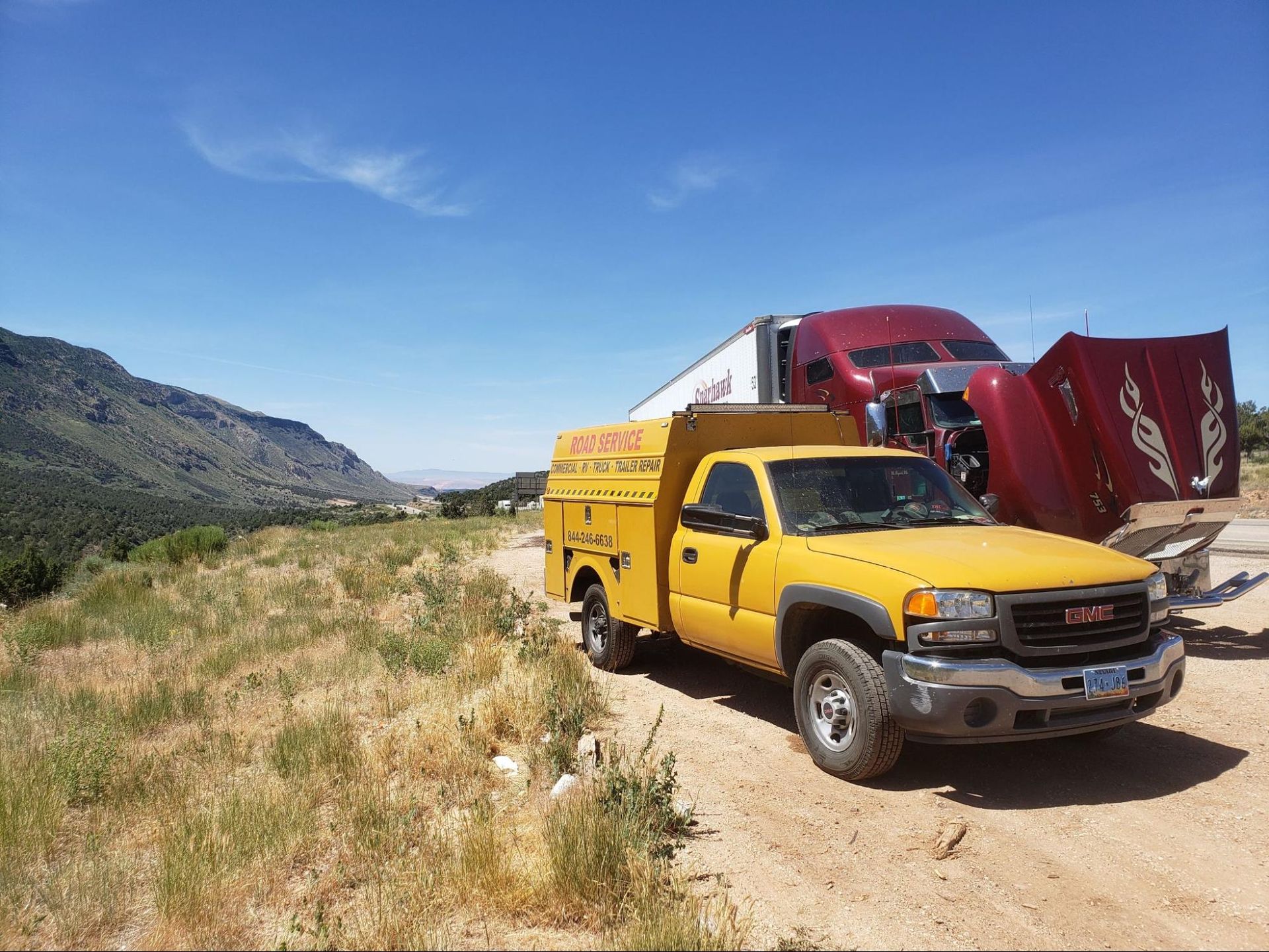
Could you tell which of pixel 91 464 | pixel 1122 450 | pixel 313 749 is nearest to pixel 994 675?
pixel 1122 450

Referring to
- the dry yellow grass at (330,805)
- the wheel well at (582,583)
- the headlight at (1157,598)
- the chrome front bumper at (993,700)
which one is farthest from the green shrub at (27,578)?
the headlight at (1157,598)

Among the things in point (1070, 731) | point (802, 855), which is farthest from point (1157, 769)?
point (802, 855)

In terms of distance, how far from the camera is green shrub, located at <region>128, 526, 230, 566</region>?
20.6 m

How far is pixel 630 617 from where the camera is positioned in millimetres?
7438

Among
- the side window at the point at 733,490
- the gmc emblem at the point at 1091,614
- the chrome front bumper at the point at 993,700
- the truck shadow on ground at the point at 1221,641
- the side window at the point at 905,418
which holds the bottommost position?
the truck shadow on ground at the point at 1221,641

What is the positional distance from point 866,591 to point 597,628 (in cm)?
413

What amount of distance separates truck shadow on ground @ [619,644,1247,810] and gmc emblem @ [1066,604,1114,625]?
1019 mm

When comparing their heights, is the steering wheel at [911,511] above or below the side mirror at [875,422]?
below

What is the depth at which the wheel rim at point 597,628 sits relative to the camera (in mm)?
8164

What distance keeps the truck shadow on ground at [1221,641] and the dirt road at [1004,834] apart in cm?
118

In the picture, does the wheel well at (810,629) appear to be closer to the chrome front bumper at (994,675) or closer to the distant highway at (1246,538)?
the chrome front bumper at (994,675)

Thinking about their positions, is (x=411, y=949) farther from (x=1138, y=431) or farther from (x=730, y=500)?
(x=1138, y=431)

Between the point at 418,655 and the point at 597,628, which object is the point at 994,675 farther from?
the point at 418,655

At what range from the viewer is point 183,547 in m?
21.1
